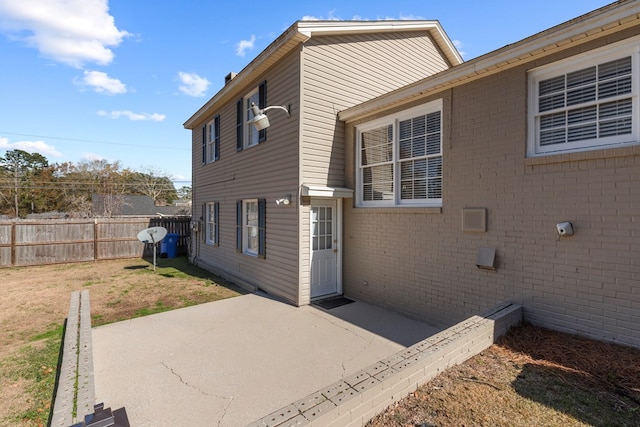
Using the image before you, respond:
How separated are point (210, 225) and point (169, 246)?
375 cm

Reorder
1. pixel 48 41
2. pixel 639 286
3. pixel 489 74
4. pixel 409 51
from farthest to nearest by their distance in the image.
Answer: pixel 48 41, pixel 409 51, pixel 489 74, pixel 639 286

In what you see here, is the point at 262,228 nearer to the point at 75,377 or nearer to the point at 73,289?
the point at 75,377

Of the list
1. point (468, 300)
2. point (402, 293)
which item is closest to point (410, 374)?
point (468, 300)

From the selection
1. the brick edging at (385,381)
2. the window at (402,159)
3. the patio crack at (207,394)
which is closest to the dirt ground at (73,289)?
the patio crack at (207,394)

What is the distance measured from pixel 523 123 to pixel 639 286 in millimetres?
2334

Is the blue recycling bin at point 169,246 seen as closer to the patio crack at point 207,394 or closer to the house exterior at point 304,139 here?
the house exterior at point 304,139

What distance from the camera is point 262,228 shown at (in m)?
7.90

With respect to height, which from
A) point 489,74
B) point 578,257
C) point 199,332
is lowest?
point 199,332

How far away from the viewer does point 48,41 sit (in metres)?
12.4

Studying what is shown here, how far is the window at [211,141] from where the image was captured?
10977 mm

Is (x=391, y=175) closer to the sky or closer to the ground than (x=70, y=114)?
closer to the ground

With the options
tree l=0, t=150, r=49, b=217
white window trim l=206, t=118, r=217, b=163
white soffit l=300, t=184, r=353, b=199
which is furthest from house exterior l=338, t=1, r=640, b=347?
tree l=0, t=150, r=49, b=217

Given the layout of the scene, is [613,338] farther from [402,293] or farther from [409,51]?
[409,51]

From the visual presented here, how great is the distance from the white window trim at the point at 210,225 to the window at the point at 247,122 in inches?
128
